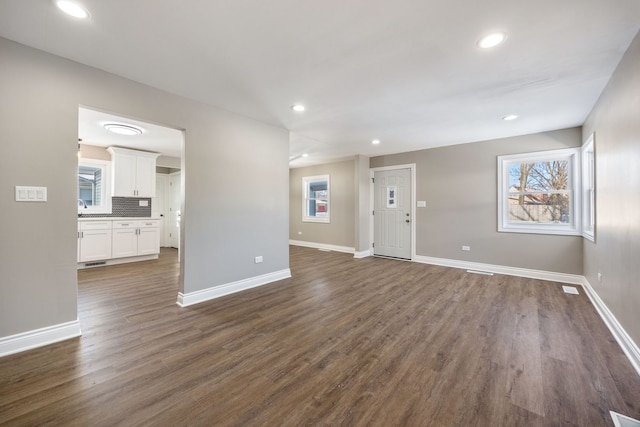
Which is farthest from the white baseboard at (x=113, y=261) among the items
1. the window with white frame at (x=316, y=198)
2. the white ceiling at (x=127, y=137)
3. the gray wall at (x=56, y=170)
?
the window with white frame at (x=316, y=198)

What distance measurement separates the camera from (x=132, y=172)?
5.60 meters

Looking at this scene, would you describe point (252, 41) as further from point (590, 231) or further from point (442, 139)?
point (590, 231)

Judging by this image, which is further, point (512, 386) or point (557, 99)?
point (557, 99)

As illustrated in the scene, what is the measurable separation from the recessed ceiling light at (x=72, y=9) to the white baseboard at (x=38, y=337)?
2.49 m

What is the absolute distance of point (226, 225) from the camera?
3479mm

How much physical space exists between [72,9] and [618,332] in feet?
16.6

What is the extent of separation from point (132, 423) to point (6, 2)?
272 cm

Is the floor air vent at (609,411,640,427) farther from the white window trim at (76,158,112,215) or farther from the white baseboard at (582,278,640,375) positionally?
the white window trim at (76,158,112,215)

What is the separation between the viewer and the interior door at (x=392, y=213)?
5.87 meters

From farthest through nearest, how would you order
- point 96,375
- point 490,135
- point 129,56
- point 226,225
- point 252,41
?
point 490,135
point 226,225
point 129,56
point 252,41
point 96,375

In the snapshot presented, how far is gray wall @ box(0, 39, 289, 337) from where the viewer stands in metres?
2.05

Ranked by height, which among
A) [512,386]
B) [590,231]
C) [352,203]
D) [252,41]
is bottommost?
[512,386]

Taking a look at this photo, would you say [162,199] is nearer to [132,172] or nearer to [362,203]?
[132,172]

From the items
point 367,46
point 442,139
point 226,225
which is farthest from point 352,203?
point 367,46
